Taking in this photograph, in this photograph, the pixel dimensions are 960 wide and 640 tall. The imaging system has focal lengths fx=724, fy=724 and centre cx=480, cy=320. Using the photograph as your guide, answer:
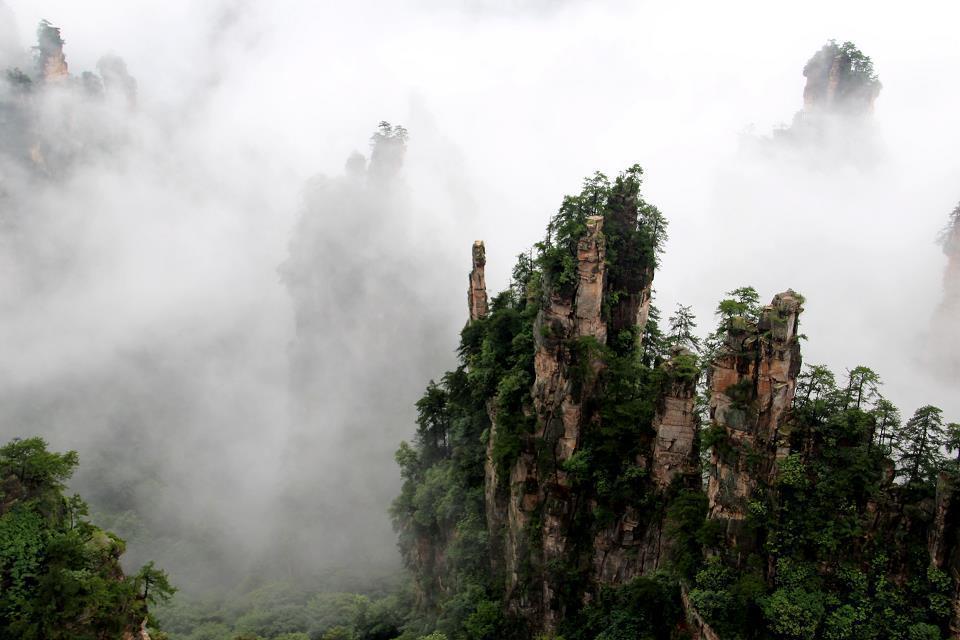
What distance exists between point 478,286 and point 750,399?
2915cm

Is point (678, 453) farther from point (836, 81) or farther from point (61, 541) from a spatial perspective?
point (836, 81)

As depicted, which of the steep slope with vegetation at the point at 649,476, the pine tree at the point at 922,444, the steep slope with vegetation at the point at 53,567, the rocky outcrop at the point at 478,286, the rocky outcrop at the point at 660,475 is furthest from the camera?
the rocky outcrop at the point at 478,286

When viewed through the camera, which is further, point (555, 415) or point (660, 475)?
point (555, 415)

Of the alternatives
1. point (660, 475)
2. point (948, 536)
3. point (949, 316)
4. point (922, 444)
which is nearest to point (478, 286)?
point (660, 475)

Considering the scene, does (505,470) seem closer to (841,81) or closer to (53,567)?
(53,567)

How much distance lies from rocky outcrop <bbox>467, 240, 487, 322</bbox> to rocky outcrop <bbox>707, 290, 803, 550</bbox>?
27146 mm

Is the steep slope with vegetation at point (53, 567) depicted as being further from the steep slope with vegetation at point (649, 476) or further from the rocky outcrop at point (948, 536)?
the rocky outcrop at point (948, 536)

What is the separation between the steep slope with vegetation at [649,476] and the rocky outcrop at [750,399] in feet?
0.30

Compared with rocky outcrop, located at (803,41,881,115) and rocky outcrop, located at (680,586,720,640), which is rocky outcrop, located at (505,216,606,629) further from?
rocky outcrop, located at (803,41,881,115)

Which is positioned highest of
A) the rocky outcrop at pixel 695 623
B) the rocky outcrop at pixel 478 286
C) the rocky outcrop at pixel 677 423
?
the rocky outcrop at pixel 478 286

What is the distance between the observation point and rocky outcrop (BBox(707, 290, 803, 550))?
33.3 meters

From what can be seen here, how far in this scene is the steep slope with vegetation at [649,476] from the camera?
31.2 meters

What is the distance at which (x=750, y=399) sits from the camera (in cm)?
3434

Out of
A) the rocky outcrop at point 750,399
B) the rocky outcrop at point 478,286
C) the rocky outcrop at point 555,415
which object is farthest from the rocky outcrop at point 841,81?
the rocky outcrop at point 750,399
